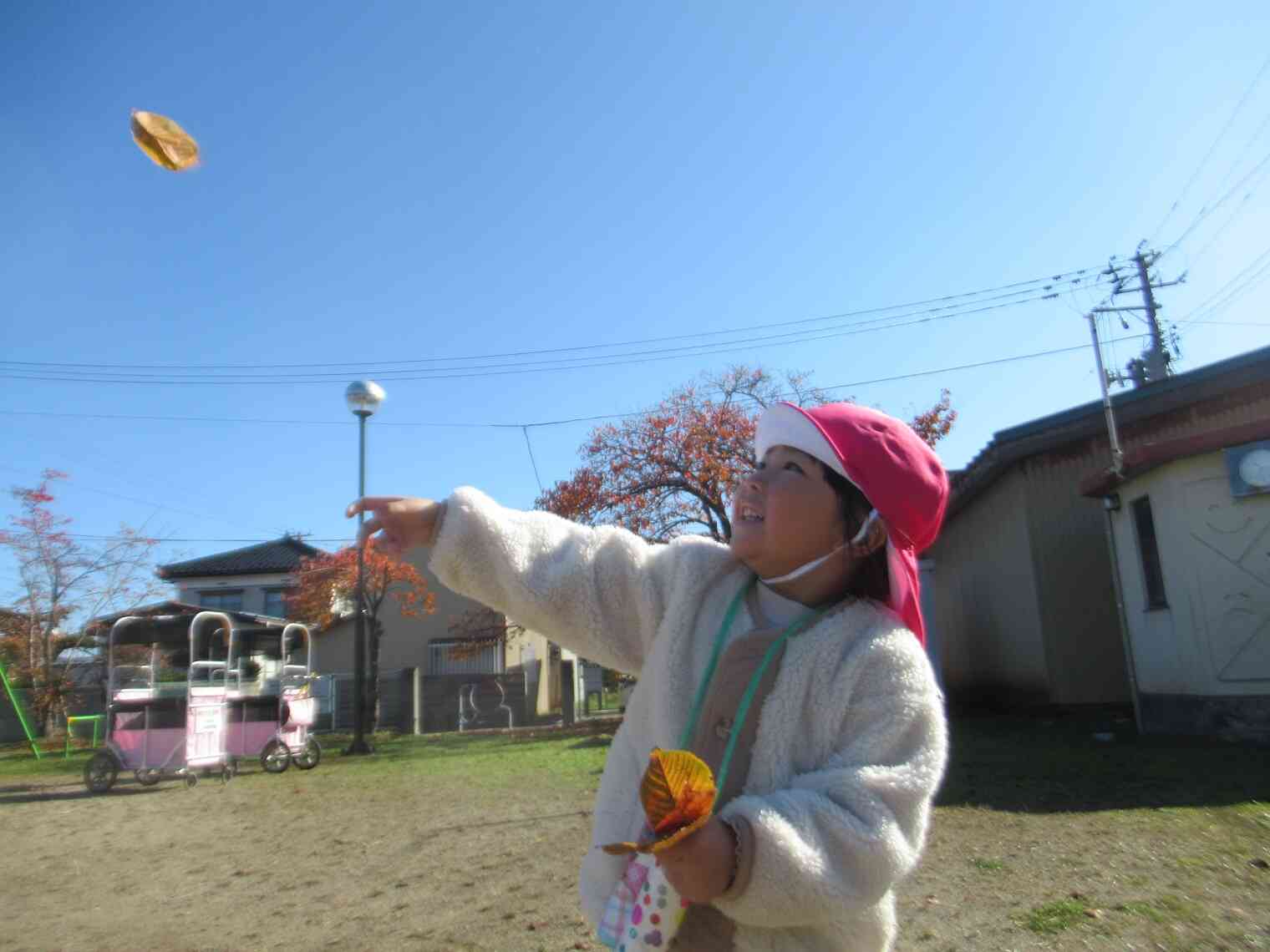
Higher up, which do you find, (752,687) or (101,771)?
(752,687)

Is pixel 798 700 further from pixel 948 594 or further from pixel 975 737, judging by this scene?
pixel 948 594

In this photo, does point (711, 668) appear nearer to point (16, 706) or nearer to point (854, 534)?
point (854, 534)

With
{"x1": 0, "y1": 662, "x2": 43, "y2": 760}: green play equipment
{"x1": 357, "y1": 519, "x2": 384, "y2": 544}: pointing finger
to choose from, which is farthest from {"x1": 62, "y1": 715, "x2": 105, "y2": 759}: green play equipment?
{"x1": 357, "y1": 519, "x2": 384, "y2": 544}: pointing finger

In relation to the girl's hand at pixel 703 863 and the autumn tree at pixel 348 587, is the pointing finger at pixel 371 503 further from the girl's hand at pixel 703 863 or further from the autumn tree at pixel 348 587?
the autumn tree at pixel 348 587

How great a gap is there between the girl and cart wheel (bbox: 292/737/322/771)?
35.4 feet

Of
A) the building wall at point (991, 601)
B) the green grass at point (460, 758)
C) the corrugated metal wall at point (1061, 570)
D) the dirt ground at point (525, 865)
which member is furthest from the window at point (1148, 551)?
the green grass at point (460, 758)

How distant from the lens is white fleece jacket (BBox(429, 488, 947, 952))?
121cm

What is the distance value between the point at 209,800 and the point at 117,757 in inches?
65.3

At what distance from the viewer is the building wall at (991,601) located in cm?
1280

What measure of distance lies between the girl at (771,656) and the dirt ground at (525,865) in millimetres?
2560

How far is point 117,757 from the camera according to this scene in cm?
966

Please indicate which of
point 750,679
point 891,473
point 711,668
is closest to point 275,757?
point 711,668

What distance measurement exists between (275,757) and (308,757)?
47 centimetres

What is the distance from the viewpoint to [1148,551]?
30.4 feet
